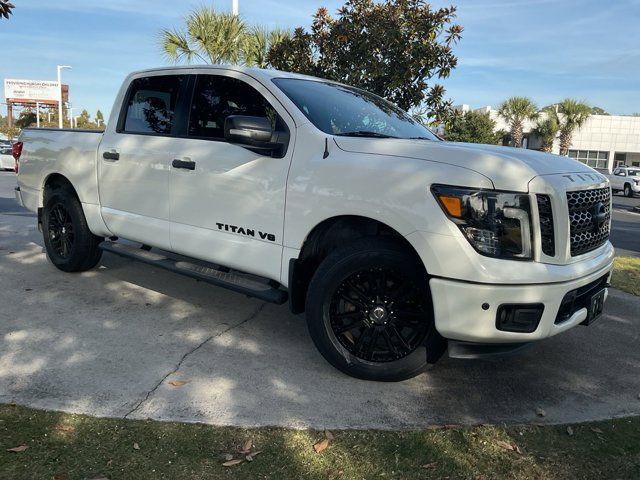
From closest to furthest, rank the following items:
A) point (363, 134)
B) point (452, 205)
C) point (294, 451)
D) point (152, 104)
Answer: point (294, 451)
point (452, 205)
point (363, 134)
point (152, 104)

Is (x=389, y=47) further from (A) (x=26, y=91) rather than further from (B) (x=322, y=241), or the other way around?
(A) (x=26, y=91)

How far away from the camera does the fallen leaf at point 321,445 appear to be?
2.80 m

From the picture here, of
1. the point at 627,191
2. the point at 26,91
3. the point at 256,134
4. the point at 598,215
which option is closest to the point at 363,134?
the point at 256,134

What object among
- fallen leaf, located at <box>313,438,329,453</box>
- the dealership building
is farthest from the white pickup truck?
the dealership building

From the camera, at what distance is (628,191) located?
103ft

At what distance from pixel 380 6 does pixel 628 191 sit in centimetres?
2953

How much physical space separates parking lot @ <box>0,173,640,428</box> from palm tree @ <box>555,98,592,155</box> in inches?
1607

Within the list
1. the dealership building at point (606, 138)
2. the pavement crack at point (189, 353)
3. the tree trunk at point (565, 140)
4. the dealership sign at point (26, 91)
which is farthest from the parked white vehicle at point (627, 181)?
the dealership sign at point (26, 91)

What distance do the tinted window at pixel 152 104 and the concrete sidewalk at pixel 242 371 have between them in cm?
159

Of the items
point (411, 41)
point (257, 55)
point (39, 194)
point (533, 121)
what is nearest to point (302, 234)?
point (39, 194)

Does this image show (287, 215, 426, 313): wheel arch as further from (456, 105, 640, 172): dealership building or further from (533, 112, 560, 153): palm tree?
(456, 105, 640, 172): dealership building

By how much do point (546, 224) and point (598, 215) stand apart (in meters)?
0.70

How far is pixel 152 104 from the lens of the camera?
4.83 m

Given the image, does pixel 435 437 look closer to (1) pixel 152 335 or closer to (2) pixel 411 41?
(1) pixel 152 335
